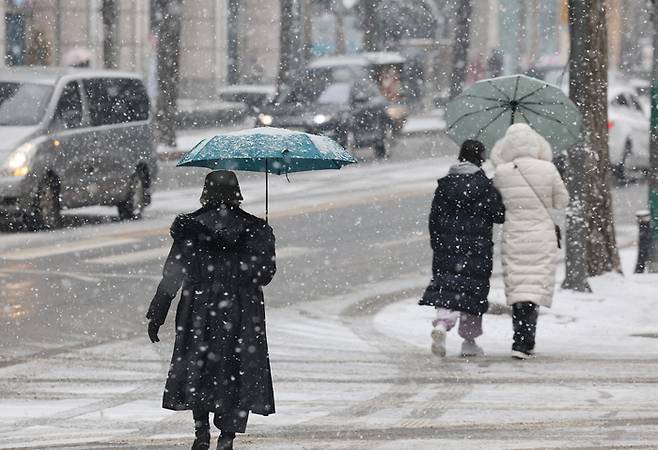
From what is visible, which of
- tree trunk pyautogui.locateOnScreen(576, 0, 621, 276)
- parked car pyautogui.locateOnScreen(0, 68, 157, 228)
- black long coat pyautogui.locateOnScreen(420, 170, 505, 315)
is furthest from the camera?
parked car pyautogui.locateOnScreen(0, 68, 157, 228)

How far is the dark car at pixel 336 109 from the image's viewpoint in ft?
105

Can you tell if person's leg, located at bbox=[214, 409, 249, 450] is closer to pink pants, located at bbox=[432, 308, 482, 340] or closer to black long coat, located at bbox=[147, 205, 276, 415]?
black long coat, located at bbox=[147, 205, 276, 415]

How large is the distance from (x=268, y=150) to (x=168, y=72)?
25.7m

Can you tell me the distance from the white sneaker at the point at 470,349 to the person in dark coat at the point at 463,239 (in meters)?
0.18

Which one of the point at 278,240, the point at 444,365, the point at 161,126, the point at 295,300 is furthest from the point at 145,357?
the point at 161,126

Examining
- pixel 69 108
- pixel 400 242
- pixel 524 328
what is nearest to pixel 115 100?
pixel 69 108

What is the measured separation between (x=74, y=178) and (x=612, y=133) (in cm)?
1073

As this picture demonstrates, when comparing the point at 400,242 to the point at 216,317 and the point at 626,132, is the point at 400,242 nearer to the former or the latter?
the point at 626,132

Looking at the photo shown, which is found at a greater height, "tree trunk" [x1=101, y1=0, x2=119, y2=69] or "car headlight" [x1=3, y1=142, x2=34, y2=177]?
"tree trunk" [x1=101, y1=0, x2=119, y2=69]

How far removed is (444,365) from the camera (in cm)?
1153

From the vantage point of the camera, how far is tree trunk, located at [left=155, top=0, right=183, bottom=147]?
33031 mm

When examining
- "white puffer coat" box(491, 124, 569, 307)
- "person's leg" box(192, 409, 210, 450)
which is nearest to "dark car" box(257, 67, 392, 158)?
"white puffer coat" box(491, 124, 569, 307)

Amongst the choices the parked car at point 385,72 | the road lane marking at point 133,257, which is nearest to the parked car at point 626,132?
the parked car at point 385,72

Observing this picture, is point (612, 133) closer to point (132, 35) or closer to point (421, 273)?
point (421, 273)
